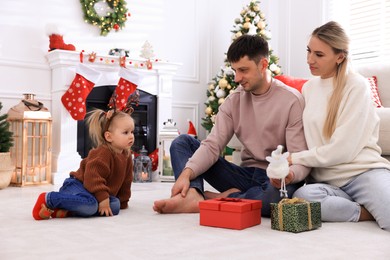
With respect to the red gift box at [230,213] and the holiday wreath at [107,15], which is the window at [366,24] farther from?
the red gift box at [230,213]

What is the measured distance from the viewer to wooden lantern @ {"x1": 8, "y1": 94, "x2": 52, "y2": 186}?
3.86 metres

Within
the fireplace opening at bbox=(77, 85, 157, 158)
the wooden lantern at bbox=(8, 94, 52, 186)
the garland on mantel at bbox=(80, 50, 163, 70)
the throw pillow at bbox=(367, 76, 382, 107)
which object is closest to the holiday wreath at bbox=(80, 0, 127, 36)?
the garland on mantel at bbox=(80, 50, 163, 70)

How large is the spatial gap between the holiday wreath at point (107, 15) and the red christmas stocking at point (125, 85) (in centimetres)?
48

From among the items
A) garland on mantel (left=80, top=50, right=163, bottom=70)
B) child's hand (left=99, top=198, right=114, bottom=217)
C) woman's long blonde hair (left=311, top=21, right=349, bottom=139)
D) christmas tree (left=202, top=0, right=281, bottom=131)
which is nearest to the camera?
woman's long blonde hair (left=311, top=21, right=349, bottom=139)

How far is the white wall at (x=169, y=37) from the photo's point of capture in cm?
420

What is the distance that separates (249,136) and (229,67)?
266 cm

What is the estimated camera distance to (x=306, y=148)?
7.24ft

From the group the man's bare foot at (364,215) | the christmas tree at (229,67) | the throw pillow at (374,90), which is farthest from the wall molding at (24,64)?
the man's bare foot at (364,215)

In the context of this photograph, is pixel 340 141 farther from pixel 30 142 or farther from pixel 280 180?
pixel 30 142

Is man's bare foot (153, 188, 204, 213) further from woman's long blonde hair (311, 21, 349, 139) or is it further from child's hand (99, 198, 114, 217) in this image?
woman's long blonde hair (311, 21, 349, 139)

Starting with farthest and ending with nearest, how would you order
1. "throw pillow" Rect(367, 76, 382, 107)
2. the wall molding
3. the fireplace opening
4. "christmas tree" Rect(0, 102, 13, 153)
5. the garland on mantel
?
1. the fireplace opening
2. the garland on mantel
3. the wall molding
4. "christmas tree" Rect(0, 102, 13, 153)
5. "throw pillow" Rect(367, 76, 382, 107)

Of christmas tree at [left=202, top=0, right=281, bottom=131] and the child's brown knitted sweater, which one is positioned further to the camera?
christmas tree at [left=202, top=0, right=281, bottom=131]

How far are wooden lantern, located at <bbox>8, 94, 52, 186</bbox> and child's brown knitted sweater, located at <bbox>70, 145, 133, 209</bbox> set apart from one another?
1.72m

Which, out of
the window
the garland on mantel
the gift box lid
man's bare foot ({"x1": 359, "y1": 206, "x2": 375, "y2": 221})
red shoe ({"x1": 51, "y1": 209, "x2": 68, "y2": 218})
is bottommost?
red shoe ({"x1": 51, "y1": 209, "x2": 68, "y2": 218})
